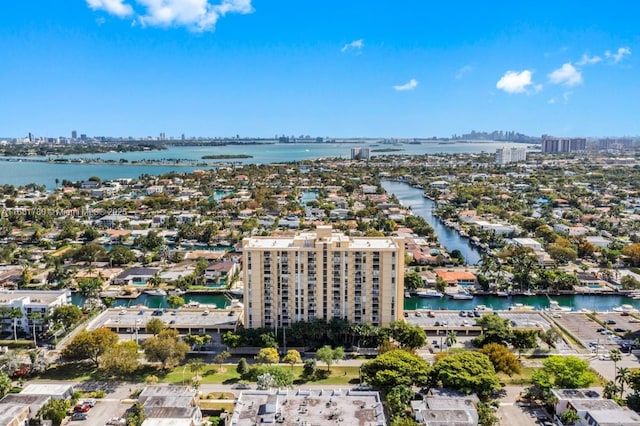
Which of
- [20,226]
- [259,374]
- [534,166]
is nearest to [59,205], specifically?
[20,226]

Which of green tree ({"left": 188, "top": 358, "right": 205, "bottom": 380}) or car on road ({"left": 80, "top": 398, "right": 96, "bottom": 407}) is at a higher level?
green tree ({"left": 188, "top": 358, "right": 205, "bottom": 380})

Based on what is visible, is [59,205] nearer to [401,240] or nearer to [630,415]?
[401,240]

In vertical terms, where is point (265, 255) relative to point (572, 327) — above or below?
above

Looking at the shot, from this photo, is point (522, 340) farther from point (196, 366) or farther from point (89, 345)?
point (89, 345)

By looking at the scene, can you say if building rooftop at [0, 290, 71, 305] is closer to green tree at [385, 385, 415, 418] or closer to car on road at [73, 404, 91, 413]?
car on road at [73, 404, 91, 413]

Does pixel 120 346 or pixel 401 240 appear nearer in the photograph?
pixel 120 346

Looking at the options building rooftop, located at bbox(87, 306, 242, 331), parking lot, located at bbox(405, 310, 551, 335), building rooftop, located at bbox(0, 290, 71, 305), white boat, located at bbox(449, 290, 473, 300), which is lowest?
white boat, located at bbox(449, 290, 473, 300)

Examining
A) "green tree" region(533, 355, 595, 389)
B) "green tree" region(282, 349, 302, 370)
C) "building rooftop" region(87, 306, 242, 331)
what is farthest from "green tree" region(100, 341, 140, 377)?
"green tree" region(533, 355, 595, 389)

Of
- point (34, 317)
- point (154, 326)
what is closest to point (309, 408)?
point (154, 326)

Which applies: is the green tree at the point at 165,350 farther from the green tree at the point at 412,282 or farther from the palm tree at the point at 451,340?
the green tree at the point at 412,282
